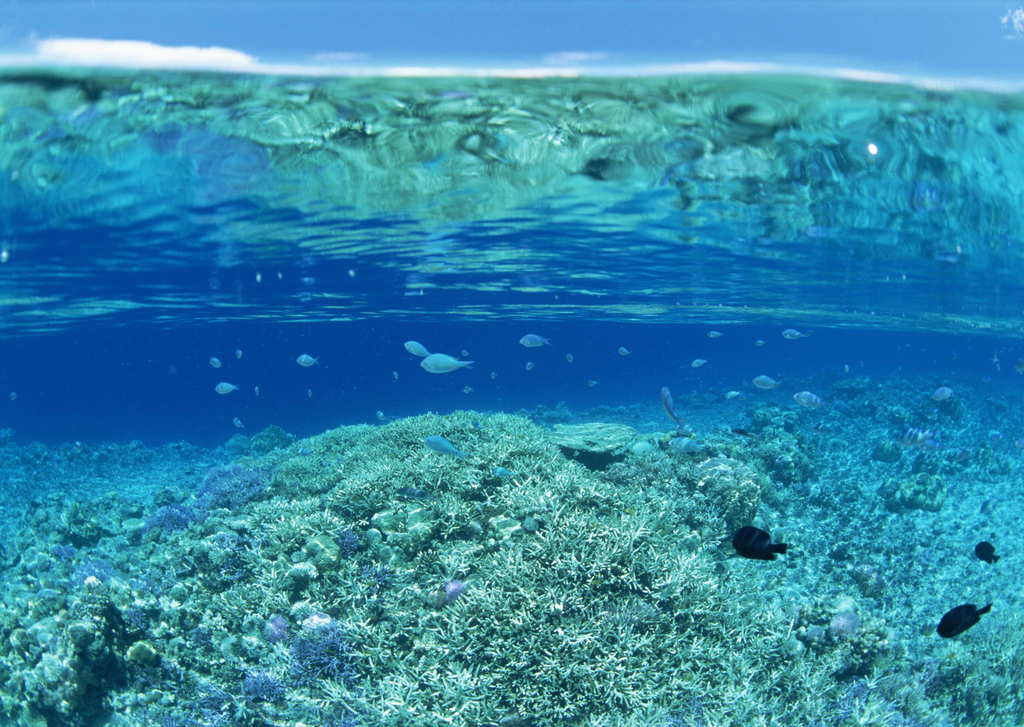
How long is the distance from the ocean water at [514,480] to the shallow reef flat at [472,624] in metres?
0.04

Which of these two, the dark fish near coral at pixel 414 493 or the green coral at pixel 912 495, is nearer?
the dark fish near coral at pixel 414 493

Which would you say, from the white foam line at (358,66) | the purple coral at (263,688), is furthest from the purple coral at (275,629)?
the white foam line at (358,66)

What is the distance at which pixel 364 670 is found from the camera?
6402 millimetres

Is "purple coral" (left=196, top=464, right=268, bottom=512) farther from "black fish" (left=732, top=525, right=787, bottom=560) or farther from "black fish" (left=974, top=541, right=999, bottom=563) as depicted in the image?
"black fish" (left=974, top=541, right=999, bottom=563)

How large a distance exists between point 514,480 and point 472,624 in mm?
2850

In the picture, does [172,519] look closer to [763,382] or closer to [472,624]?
[472,624]

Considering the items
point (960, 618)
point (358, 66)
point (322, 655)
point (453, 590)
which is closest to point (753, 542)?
point (960, 618)

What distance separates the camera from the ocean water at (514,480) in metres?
6.46

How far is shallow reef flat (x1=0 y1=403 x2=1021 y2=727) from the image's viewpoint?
19.7 ft

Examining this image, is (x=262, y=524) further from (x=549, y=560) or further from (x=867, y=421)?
(x=867, y=421)

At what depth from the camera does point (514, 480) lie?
909 cm

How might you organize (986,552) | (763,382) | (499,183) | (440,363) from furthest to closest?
(499,183) → (763,382) → (440,363) → (986,552)

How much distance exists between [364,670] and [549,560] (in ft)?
7.67

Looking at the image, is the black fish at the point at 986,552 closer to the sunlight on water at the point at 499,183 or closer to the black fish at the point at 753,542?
the black fish at the point at 753,542
